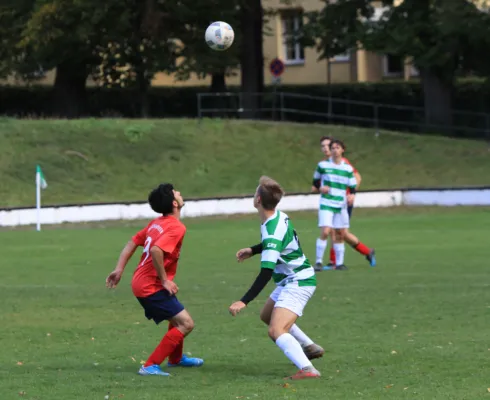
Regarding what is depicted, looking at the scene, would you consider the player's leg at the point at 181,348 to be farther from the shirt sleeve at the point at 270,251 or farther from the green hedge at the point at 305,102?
the green hedge at the point at 305,102

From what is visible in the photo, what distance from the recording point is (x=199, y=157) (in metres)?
35.2

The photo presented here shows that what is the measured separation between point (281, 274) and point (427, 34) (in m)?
31.0

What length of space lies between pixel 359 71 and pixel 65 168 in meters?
24.7

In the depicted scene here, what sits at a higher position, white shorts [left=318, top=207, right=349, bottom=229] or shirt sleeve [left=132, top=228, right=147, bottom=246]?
shirt sleeve [left=132, top=228, right=147, bottom=246]

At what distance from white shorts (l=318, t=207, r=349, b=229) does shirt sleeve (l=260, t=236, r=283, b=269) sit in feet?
27.7

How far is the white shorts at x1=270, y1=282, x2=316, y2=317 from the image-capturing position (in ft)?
28.7

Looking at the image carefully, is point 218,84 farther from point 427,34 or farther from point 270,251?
point 270,251

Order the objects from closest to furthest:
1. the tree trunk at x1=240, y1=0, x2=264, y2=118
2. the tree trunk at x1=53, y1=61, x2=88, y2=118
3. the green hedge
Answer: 1. the tree trunk at x1=240, y1=0, x2=264, y2=118
2. the tree trunk at x1=53, y1=61, x2=88, y2=118
3. the green hedge

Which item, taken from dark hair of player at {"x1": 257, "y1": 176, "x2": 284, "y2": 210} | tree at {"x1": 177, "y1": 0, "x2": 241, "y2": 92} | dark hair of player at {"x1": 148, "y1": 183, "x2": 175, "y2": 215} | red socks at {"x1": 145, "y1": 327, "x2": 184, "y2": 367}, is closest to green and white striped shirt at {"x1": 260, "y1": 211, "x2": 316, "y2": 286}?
dark hair of player at {"x1": 257, "y1": 176, "x2": 284, "y2": 210}

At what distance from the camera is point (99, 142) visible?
35.2 meters

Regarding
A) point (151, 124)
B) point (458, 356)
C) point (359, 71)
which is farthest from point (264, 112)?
point (458, 356)

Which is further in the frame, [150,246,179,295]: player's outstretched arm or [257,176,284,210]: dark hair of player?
[150,246,179,295]: player's outstretched arm

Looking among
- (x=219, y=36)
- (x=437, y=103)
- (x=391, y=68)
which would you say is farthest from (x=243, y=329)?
(x=391, y=68)

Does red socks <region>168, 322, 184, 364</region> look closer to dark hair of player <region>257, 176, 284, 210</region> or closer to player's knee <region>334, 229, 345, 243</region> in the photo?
dark hair of player <region>257, 176, 284, 210</region>
